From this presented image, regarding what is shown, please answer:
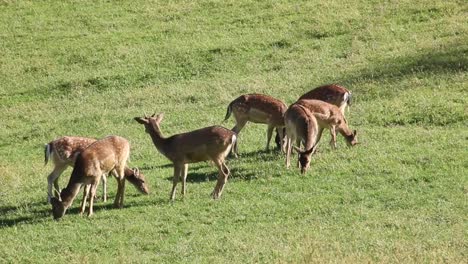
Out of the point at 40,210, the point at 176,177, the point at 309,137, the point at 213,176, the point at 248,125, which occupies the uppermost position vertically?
the point at 309,137

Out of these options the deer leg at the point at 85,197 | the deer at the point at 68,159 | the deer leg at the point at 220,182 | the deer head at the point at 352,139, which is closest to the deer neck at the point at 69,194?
the deer leg at the point at 85,197

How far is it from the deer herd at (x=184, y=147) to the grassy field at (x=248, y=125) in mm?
332

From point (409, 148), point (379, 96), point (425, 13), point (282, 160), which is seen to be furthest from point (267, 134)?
point (425, 13)

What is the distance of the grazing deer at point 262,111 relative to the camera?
19.5 m

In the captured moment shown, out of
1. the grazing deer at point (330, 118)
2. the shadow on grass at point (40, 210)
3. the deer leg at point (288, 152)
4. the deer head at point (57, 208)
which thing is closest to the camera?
the deer head at point (57, 208)

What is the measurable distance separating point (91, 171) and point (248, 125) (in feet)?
23.2

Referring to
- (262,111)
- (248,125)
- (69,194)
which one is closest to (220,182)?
(69,194)

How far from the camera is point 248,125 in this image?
2238 centimetres

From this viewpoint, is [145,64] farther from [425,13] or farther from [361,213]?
[361,213]

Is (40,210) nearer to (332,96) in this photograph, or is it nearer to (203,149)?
(203,149)

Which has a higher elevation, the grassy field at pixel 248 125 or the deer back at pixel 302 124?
the deer back at pixel 302 124

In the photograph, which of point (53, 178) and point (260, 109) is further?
point (260, 109)

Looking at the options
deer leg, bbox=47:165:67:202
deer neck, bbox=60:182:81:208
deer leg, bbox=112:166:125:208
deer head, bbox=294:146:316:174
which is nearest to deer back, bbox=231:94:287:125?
deer head, bbox=294:146:316:174

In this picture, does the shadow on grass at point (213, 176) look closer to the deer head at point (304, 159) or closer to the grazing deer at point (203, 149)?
the deer head at point (304, 159)
